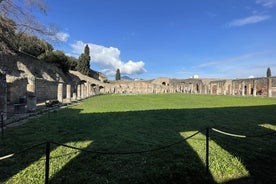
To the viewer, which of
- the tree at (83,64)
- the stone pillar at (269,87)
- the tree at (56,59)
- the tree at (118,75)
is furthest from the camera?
the tree at (118,75)

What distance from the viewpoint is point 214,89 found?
153ft

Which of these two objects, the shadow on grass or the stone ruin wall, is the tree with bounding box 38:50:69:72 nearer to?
the stone ruin wall

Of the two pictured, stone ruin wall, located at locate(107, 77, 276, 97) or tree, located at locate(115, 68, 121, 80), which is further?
tree, located at locate(115, 68, 121, 80)

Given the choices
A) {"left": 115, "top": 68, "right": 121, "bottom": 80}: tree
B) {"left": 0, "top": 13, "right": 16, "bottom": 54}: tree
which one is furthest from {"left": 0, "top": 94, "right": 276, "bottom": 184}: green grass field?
{"left": 115, "top": 68, "right": 121, "bottom": 80}: tree

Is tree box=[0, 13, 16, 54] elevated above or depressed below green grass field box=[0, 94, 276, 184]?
above

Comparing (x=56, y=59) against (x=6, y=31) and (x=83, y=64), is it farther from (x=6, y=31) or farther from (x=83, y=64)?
(x=6, y=31)

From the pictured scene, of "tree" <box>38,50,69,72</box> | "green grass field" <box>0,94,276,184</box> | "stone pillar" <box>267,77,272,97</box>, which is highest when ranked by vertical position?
"tree" <box>38,50,69,72</box>

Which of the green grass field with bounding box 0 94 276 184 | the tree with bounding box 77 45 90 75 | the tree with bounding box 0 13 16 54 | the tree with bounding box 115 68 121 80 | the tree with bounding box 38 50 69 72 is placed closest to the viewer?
the green grass field with bounding box 0 94 276 184

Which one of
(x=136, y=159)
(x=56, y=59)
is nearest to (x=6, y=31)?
(x=136, y=159)

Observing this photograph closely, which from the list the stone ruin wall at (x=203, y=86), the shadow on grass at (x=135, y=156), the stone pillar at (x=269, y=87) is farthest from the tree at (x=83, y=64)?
the shadow on grass at (x=135, y=156)

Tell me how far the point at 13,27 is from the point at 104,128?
19.5 ft

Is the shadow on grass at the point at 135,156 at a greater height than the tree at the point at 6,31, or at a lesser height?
lesser

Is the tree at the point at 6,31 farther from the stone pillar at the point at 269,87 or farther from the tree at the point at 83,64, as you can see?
the tree at the point at 83,64

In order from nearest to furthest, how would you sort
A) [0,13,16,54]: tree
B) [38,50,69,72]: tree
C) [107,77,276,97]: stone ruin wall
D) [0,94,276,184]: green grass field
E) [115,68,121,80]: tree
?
[0,94,276,184]: green grass field
[0,13,16,54]: tree
[107,77,276,97]: stone ruin wall
[38,50,69,72]: tree
[115,68,121,80]: tree
